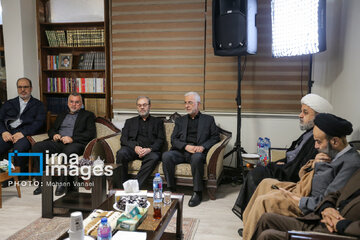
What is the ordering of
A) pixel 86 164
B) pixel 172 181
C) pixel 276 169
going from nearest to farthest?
1. pixel 276 169
2. pixel 86 164
3. pixel 172 181

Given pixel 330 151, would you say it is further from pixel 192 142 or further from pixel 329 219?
pixel 192 142

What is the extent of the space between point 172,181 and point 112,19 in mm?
2489

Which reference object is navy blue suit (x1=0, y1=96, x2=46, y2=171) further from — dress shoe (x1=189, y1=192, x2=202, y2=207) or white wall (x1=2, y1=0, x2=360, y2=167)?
dress shoe (x1=189, y1=192, x2=202, y2=207)

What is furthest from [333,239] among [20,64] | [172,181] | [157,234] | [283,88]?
[20,64]

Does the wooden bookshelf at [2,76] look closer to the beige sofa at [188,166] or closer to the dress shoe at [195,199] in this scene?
the beige sofa at [188,166]

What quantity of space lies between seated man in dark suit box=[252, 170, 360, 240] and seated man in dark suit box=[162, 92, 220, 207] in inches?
53.1

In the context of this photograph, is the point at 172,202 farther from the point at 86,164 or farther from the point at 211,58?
the point at 211,58

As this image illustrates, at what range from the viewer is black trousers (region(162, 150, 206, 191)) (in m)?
3.16

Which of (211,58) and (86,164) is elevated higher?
(211,58)

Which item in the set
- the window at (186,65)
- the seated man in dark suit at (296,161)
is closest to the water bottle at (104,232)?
the seated man in dark suit at (296,161)

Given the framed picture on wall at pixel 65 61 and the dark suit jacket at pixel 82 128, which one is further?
the framed picture on wall at pixel 65 61

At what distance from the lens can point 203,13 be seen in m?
3.99

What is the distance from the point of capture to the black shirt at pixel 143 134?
3.67m

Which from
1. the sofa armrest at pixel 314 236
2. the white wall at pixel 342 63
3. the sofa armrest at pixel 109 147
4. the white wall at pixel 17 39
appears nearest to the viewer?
the sofa armrest at pixel 314 236
